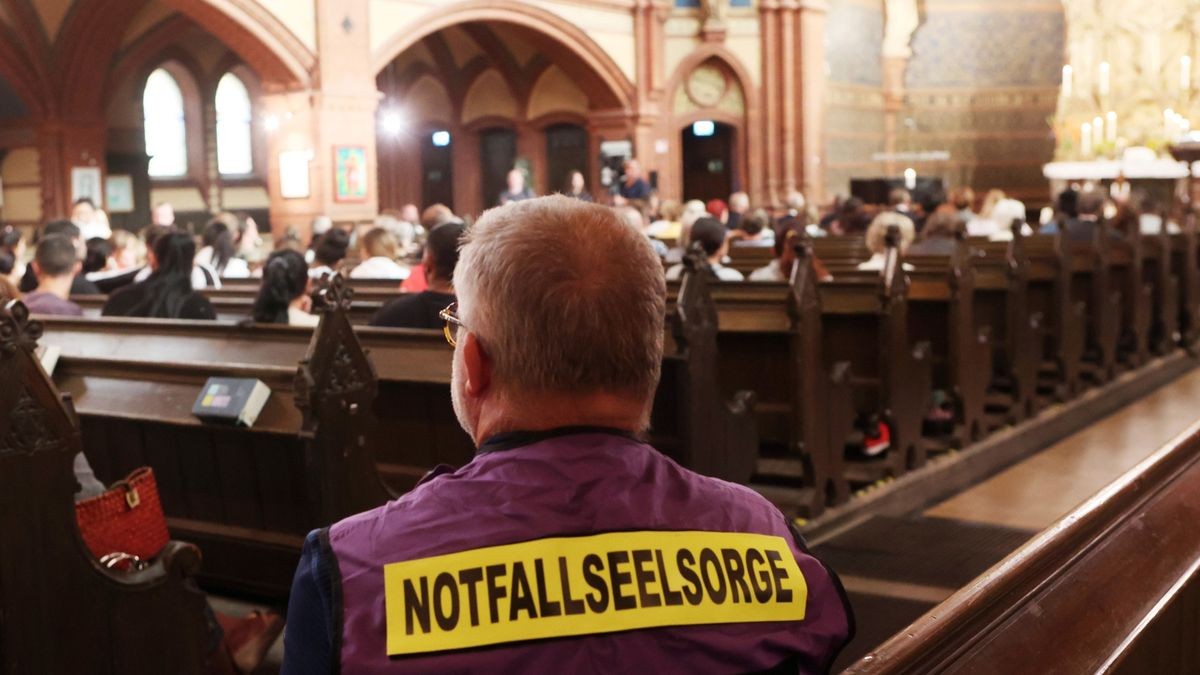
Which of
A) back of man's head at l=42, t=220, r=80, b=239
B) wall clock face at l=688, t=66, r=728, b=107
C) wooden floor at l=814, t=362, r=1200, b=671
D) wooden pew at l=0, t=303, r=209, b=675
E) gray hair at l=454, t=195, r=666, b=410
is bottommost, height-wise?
wooden floor at l=814, t=362, r=1200, b=671

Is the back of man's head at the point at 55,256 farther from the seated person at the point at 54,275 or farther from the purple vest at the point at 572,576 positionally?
the purple vest at the point at 572,576

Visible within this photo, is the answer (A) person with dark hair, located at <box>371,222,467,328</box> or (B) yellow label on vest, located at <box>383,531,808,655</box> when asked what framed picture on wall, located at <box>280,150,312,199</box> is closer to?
(A) person with dark hair, located at <box>371,222,467,328</box>

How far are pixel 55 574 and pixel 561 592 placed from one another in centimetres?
194

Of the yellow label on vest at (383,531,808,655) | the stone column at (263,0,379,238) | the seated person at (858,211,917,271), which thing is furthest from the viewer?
the stone column at (263,0,379,238)

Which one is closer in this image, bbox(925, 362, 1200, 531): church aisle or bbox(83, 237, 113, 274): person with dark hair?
bbox(925, 362, 1200, 531): church aisle

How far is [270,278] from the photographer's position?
4.94 meters

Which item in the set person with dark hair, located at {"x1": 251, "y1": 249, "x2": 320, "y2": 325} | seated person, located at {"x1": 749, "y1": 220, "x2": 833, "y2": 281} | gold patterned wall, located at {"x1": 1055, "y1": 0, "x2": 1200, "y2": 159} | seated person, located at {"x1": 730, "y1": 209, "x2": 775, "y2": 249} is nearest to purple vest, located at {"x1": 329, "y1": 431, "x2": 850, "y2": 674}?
person with dark hair, located at {"x1": 251, "y1": 249, "x2": 320, "y2": 325}

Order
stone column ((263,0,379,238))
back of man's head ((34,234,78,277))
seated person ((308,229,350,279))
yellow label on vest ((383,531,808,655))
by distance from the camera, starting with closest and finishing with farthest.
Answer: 1. yellow label on vest ((383,531,808,655))
2. back of man's head ((34,234,78,277))
3. seated person ((308,229,350,279))
4. stone column ((263,0,379,238))

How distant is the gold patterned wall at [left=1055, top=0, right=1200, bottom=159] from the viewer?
54.3 feet

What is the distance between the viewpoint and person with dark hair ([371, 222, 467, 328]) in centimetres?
423

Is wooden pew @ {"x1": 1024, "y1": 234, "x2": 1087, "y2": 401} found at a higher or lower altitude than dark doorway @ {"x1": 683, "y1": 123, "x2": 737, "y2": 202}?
lower

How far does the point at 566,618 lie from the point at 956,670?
14.9 inches

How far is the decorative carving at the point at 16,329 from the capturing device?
275cm

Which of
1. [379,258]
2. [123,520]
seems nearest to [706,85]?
[379,258]
